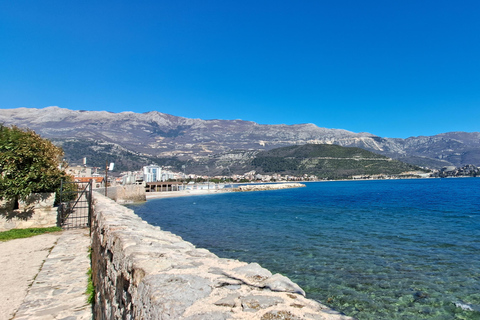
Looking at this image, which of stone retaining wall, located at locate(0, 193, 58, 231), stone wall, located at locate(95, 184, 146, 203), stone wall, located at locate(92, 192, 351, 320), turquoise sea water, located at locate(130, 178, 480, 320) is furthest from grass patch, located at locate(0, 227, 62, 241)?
stone wall, located at locate(95, 184, 146, 203)

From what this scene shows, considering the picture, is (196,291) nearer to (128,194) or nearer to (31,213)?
(31,213)

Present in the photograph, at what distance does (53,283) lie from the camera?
6547 mm

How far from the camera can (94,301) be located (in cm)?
Result: 565

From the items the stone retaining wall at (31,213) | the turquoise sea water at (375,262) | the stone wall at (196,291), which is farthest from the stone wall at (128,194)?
the stone wall at (196,291)

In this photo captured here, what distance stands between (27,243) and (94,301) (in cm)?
708

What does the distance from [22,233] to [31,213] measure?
1438 millimetres

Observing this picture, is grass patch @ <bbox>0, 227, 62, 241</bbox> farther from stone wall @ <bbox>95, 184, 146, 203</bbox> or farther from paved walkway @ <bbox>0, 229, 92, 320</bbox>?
stone wall @ <bbox>95, 184, 146, 203</bbox>

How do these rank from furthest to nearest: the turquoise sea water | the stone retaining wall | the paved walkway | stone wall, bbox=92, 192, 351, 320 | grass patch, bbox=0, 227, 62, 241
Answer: the stone retaining wall, grass patch, bbox=0, 227, 62, 241, the turquoise sea water, the paved walkway, stone wall, bbox=92, 192, 351, 320

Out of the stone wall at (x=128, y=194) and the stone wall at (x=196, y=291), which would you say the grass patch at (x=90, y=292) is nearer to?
the stone wall at (x=196, y=291)

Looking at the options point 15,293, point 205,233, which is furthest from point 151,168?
point 15,293

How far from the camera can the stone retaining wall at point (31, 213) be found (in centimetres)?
1265

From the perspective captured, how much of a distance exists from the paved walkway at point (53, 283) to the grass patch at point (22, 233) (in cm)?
82

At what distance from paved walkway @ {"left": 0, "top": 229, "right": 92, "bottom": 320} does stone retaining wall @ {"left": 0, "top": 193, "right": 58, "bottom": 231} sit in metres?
2.47

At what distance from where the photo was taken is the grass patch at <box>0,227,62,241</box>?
11.4 metres
